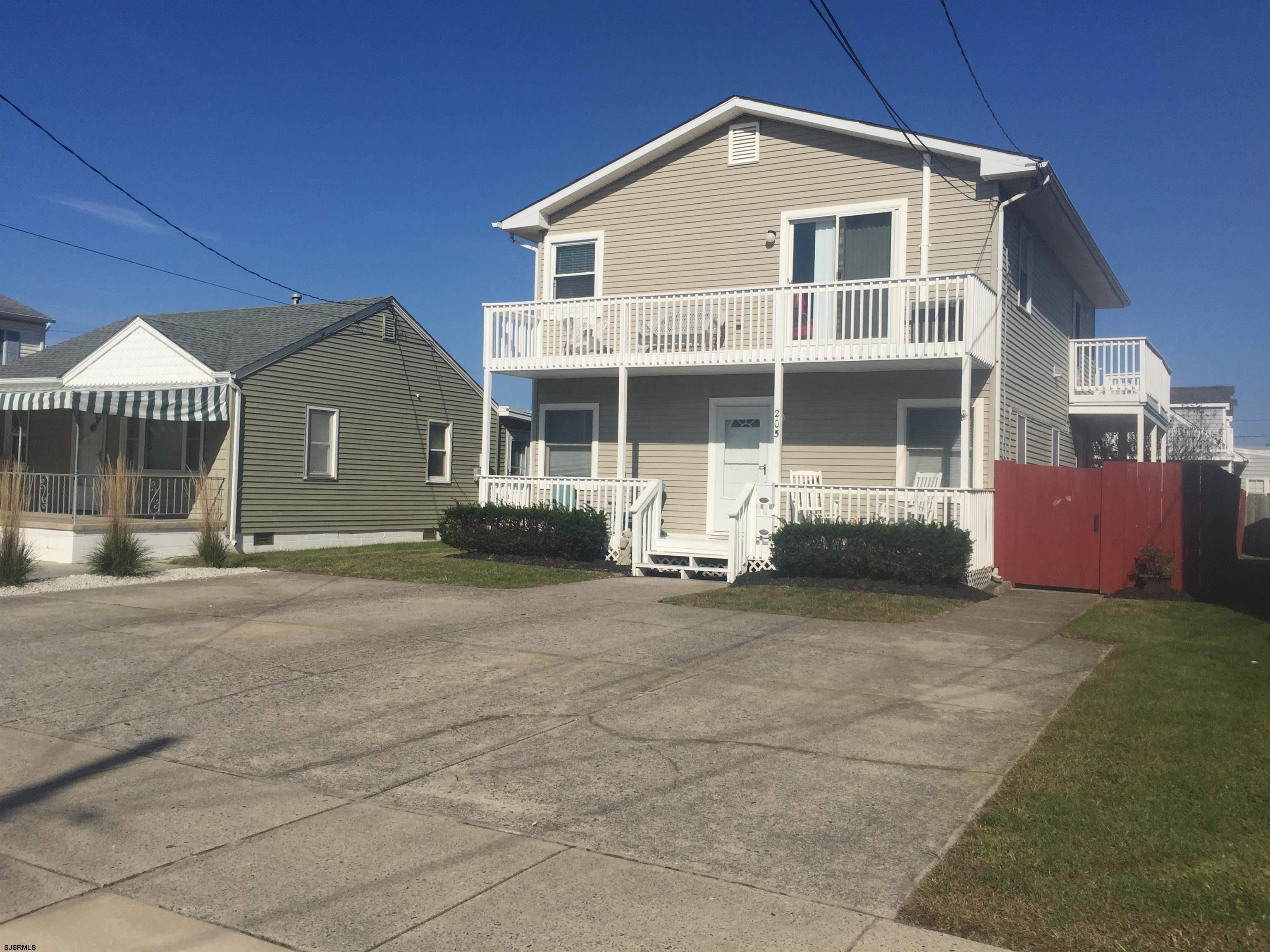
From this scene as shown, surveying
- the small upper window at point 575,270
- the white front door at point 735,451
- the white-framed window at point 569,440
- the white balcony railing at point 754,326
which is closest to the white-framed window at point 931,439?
the white balcony railing at point 754,326

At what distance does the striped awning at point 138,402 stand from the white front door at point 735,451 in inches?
344

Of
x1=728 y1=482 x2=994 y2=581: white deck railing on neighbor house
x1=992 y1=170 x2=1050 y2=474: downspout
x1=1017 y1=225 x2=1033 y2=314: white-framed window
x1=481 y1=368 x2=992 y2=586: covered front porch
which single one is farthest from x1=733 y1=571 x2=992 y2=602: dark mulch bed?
x1=1017 y1=225 x2=1033 y2=314: white-framed window

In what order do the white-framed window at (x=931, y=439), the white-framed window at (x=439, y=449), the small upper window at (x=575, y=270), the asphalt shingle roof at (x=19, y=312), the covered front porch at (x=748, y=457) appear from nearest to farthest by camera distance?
the covered front porch at (x=748, y=457)
the white-framed window at (x=931, y=439)
the small upper window at (x=575, y=270)
the white-framed window at (x=439, y=449)
the asphalt shingle roof at (x=19, y=312)

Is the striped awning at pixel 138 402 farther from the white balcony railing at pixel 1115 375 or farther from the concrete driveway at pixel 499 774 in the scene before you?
the white balcony railing at pixel 1115 375

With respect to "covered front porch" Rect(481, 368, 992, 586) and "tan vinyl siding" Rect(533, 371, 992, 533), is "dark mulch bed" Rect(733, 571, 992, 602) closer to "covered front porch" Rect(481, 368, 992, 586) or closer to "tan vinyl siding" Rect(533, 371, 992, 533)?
"covered front porch" Rect(481, 368, 992, 586)

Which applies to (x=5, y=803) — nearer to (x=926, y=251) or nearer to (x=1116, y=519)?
(x=1116, y=519)

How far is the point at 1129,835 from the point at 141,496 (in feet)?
62.0

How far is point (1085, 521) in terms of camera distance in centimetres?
1413

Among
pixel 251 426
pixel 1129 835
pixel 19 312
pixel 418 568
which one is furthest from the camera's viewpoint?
pixel 19 312

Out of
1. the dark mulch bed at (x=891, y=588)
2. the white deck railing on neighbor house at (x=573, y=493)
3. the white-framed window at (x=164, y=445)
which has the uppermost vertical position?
the white-framed window at (x=164, y=445)

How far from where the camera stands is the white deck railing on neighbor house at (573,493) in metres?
16.1

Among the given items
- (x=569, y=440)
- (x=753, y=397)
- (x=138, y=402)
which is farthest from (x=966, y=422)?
(x=138, y=402)

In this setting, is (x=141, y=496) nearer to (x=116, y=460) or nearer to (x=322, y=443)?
(x=116, y=460)

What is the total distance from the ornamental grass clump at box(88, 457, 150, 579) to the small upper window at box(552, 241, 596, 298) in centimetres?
801
